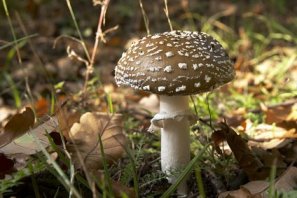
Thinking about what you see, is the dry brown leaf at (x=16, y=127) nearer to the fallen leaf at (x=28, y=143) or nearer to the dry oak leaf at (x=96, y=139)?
the fallen leaf at (x=28, y=143)

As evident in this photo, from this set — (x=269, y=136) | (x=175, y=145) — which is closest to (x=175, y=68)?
(x=175, y=145)

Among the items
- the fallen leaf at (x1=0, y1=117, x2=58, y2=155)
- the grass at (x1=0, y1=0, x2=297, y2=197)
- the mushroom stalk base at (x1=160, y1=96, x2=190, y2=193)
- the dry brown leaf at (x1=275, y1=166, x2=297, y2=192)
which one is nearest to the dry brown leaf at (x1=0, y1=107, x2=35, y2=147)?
the fallen leaf at (x1=0, y1=117, x2=58, y2=155)

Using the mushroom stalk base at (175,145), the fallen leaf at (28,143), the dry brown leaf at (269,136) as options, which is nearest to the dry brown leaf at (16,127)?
the fallen leaf at (28,143)

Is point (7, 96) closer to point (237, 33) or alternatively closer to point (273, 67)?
point (273, 67)

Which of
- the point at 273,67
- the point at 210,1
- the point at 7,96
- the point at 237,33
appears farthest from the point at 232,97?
the point at 210,1

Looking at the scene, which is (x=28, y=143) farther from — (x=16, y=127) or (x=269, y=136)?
(x=269, y=136)

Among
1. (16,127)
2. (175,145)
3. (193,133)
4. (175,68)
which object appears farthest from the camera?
(193,133)

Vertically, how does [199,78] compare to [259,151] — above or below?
above

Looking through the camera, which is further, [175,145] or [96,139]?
[175,145]
